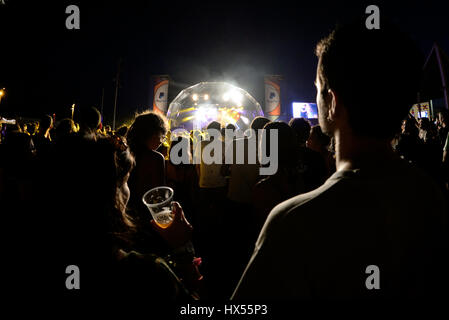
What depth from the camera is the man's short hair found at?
0.90 meters

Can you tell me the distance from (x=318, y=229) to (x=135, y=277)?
85 centimetres

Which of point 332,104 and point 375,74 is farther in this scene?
point 332,104

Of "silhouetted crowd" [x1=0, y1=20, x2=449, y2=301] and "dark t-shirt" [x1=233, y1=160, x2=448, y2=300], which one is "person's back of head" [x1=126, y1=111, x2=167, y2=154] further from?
"dark t-shirt" [x1=233, y1=160, x2=448, y2=300]

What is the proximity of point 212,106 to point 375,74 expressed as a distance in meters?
20.7

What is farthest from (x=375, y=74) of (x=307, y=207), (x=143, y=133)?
(x=143, y=133)

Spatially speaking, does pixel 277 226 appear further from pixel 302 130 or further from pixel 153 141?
pixel 302 130

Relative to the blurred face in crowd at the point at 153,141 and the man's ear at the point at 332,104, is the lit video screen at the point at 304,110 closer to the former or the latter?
the blurred face in crowd at the point at 153,141

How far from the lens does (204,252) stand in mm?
4398

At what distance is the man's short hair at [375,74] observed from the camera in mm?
902

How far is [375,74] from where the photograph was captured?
2.94 ft

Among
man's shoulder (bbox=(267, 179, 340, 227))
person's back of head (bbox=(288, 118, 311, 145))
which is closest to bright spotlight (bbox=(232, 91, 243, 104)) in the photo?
person's back of head (bbox=(288, 118, 311, 145))

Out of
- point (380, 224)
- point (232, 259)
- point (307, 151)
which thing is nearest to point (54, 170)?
point (380, 224)

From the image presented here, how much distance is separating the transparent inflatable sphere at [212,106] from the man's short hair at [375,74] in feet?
60.5
